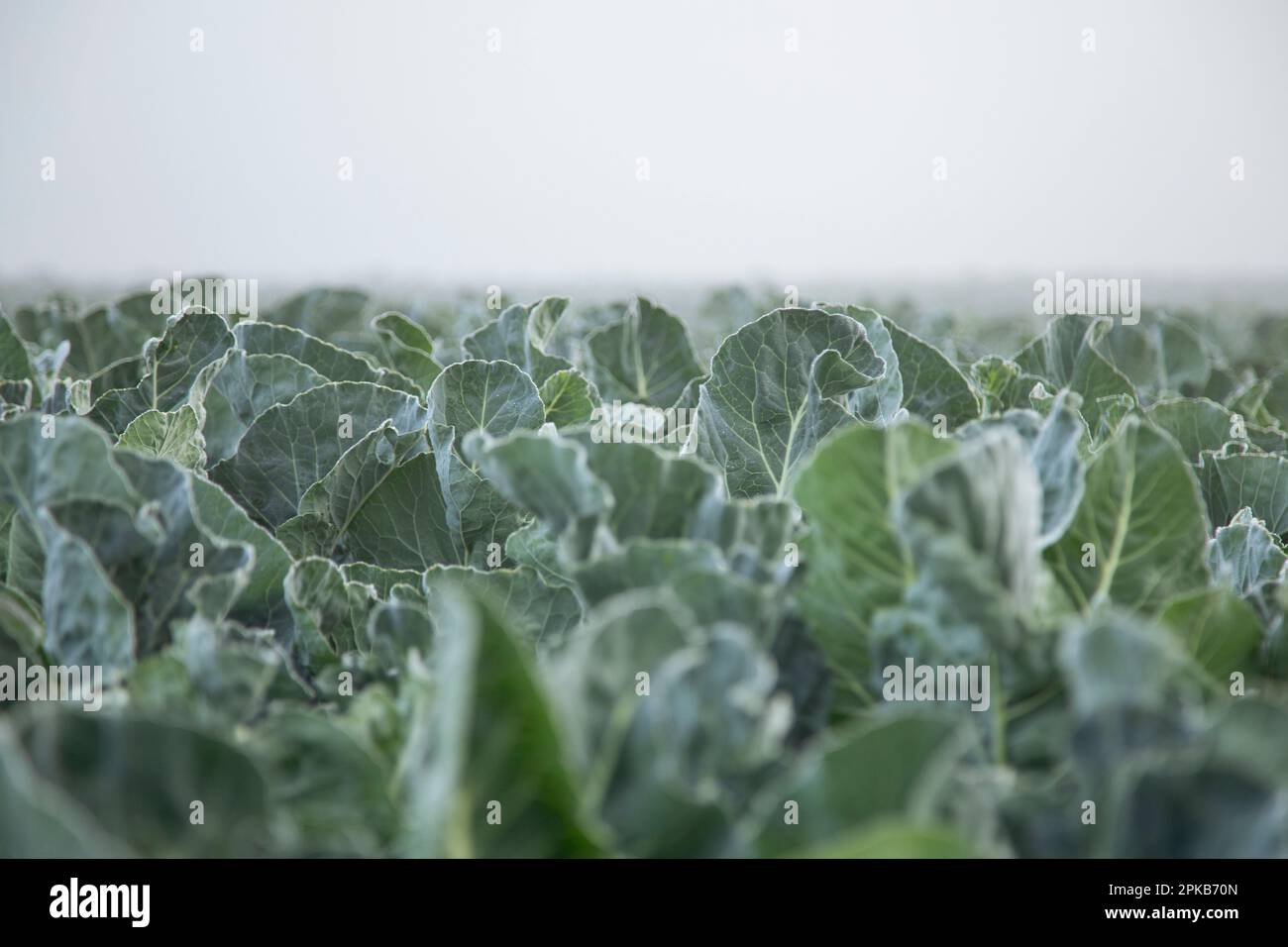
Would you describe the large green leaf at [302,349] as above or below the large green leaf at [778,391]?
above

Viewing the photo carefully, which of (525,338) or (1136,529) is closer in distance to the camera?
(1136,529)

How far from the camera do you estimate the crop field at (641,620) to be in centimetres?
57

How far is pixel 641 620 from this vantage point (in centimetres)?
60

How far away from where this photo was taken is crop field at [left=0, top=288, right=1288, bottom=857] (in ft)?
1.87

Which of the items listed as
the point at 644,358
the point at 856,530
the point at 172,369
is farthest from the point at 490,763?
the point at 644,358

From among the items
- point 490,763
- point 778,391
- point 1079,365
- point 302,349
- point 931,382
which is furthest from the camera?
point 1079,365

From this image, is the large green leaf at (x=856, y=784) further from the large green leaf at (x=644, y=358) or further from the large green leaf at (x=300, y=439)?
the large green leaf at (x=644, y=358)

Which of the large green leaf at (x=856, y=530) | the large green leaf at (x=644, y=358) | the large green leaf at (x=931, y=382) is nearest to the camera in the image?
the large green leaf at (x=856, y=530)

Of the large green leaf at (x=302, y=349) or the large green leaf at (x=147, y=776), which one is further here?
the large green leaf at (x=302, y=349)

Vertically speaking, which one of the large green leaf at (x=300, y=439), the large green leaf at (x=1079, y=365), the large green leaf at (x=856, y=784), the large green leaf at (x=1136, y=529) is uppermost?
the large green leaf at (x=1079, y=365)

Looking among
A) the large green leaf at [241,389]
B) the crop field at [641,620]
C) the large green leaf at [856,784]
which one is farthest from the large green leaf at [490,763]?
the large green leaf at [241,389]

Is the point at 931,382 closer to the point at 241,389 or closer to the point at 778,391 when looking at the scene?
the point at 778,391

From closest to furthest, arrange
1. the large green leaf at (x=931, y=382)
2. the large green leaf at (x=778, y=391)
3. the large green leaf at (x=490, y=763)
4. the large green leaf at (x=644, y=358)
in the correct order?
the large green leaf at (x=490, y=763) → the large green leaf at (x=778, y=391) → the large green leaf at (x=931, y=382) → the large green leaf at (x=644, y=358)
